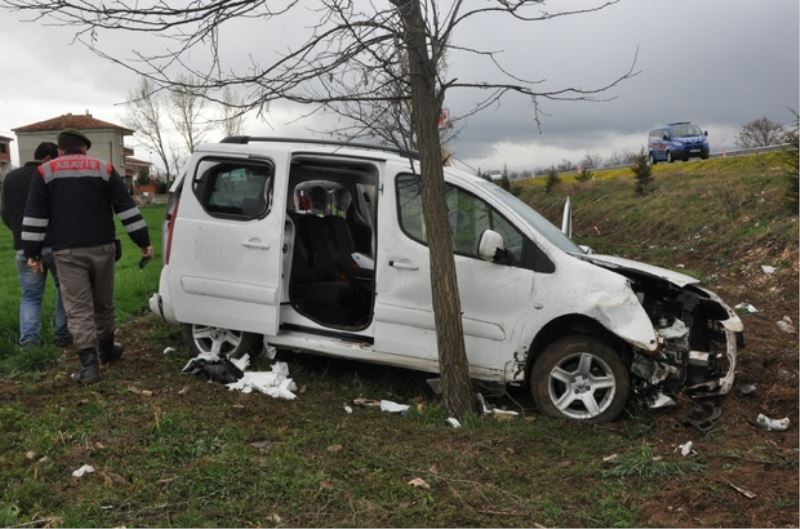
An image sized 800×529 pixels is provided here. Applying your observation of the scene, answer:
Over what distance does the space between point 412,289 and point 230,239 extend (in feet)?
5.43

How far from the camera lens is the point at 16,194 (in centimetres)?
650

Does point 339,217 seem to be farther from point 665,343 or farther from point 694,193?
point 694,193

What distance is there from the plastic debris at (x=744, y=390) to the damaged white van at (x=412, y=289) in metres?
0.36

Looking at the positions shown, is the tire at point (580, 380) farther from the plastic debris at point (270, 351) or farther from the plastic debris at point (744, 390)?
the plastic debris at point (270, 351)

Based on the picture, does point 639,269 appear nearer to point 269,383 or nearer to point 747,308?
point 269,383

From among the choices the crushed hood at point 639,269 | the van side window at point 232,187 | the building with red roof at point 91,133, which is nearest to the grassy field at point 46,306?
the van side window at point 232,187

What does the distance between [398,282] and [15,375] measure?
338 cm

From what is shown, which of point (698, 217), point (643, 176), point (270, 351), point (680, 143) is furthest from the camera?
point (680, 143)

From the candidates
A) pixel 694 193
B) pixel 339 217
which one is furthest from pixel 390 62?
pixel 694 193

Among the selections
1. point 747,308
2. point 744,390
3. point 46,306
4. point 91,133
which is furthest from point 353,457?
point 91,133

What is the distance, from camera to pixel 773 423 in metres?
4.66

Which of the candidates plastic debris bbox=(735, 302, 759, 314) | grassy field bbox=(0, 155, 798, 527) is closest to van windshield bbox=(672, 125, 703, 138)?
plastic debris bbox=(735, 302, 759, 314)

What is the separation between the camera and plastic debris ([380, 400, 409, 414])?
5.19m

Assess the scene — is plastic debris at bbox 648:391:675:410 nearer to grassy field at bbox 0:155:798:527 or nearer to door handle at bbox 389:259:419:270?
grassy field at bbox 0:155:798:527
